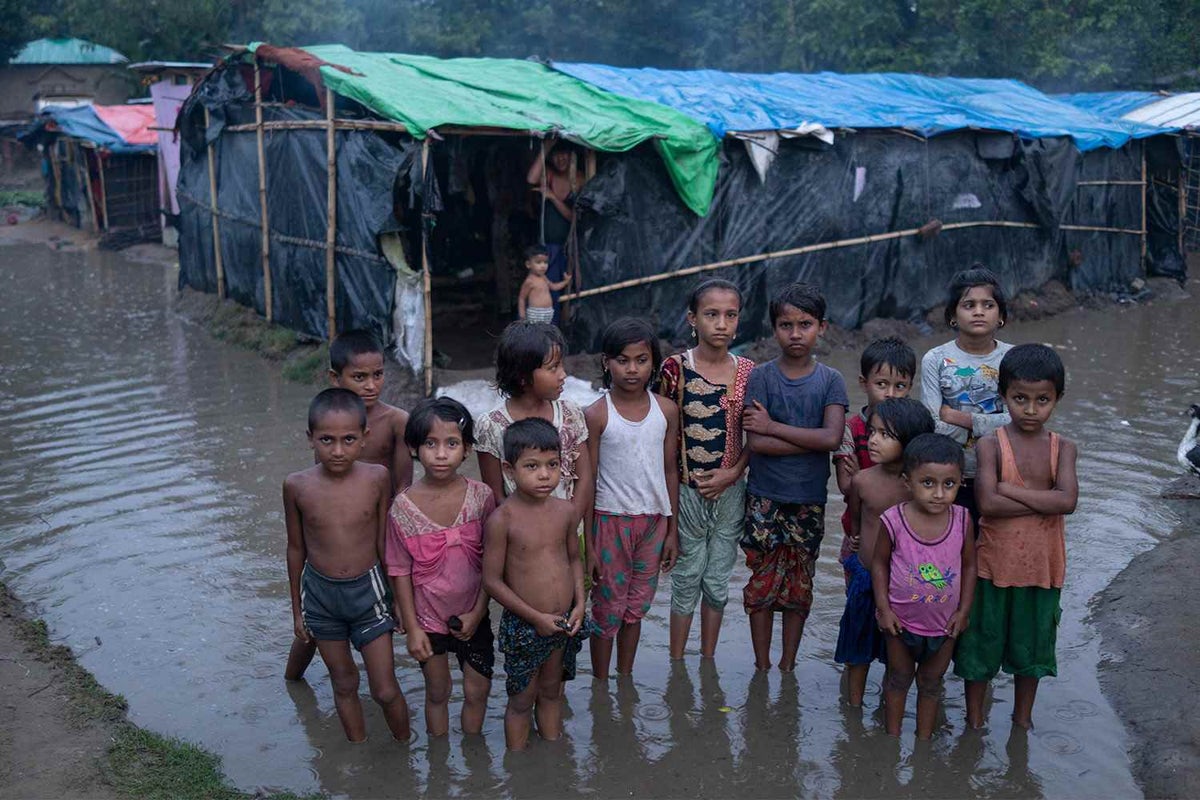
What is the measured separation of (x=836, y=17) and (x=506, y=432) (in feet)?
69.1

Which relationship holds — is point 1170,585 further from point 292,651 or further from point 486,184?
point 486,184

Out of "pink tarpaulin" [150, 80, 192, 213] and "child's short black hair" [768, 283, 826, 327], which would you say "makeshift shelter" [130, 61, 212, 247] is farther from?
"child's short black hair" [768, 283, 826, 327]

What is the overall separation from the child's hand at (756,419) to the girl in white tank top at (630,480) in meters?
0.26

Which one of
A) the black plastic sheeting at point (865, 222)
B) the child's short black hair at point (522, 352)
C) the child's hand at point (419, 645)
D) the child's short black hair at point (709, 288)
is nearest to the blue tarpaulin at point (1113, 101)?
the black plastic sheeting at point (865, 222)

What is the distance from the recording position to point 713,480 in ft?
13.5

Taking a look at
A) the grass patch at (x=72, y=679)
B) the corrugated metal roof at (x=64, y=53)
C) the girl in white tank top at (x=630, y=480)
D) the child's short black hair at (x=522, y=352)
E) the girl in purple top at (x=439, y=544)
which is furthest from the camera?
the corrugated metal roof at (x=64, y=53)

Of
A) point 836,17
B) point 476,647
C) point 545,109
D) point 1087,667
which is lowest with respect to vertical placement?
point 1087,667

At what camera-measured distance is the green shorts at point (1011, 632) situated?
12.1ft

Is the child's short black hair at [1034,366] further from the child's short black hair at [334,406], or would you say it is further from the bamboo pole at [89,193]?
the bamboo pole at [89,193]

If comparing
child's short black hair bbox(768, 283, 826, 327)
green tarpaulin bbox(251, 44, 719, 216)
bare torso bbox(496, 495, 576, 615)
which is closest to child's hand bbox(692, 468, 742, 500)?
child's short black hair bbox(768, 283, 826, 327)

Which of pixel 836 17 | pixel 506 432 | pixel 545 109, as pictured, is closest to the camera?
pixel 506 432

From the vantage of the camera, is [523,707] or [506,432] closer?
[506,432]

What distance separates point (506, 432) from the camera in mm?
3490

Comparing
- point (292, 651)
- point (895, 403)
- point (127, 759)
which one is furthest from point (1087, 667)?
point (127, 759)
